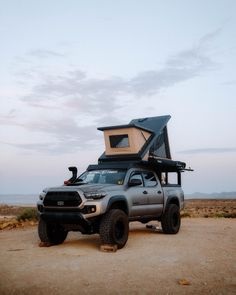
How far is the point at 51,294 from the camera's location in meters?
5.86

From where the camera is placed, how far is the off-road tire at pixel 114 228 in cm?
933

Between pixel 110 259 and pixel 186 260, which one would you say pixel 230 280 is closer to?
pixel 186 260

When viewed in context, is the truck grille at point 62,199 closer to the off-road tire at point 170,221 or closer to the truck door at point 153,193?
the truck door at point 153,193

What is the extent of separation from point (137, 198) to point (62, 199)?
2223 millimetres

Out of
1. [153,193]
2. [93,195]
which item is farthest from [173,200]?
[93,195]

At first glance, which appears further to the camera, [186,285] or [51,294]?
[186,285]

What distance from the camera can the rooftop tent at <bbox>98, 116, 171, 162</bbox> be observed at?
447 inches

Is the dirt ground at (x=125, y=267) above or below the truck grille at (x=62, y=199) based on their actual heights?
below

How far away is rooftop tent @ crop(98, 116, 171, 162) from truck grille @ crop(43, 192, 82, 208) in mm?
2557

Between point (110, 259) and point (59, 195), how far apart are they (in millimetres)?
2227

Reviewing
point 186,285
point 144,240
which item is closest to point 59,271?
point 186,285

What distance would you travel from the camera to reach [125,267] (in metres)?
7.56

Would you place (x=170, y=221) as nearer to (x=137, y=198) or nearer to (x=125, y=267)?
(x=137, y=198)

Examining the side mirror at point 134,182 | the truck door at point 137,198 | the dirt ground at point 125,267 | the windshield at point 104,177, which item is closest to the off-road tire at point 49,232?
the dirt ground at point 125,267
